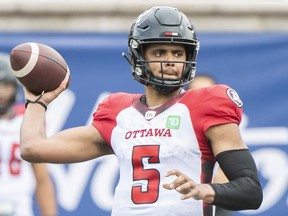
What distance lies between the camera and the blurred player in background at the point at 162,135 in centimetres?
441

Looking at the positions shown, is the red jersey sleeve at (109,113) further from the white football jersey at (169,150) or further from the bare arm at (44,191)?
the bare arm at (44,191)

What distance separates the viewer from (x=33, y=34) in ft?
26.9

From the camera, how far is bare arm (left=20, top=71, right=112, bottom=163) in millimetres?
4758

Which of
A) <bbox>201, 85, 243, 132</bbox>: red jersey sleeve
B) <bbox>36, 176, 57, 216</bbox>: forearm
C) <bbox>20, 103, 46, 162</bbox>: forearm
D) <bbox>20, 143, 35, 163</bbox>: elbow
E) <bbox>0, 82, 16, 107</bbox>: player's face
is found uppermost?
<bbox>201, 85, 243, 132</bbox>: red jersey sleeve

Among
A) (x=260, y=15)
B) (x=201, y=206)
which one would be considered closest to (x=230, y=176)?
(x=201, y=206)

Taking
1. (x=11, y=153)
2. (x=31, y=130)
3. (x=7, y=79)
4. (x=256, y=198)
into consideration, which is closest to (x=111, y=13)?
(x=7, y=79)

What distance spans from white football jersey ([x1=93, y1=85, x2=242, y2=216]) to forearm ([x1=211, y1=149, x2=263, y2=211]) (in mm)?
148

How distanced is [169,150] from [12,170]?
3.45 meters

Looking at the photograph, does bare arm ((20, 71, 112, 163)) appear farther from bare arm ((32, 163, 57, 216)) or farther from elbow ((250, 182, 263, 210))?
bare arm ((32, 163, 57, 216))

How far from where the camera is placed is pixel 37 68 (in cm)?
484

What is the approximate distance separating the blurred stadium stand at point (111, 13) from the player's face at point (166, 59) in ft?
12.9

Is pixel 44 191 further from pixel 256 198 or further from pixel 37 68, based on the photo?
pixel 256 198

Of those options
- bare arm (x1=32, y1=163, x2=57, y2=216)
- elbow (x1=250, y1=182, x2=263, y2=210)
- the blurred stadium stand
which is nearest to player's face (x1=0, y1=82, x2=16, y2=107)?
bare arm (x1=32, y1=163, x2=57, y2=216)

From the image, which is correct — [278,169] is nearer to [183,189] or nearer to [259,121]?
[259,121]
